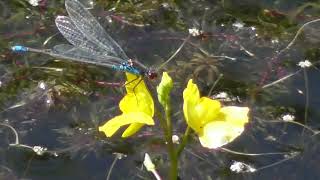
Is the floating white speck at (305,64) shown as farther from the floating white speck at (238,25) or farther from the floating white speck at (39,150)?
the floating white speck at (39,150)

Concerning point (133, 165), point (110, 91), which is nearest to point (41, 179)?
point (133, 165)

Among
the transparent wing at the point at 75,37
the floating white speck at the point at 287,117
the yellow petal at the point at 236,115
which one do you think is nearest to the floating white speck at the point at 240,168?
the floating white speck at the point at 287,117

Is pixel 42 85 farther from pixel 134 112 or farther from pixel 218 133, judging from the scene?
pixel 218 133

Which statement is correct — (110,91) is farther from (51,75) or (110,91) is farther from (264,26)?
(264,26)

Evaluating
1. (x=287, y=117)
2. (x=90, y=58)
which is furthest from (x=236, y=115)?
(x=287, y=117)

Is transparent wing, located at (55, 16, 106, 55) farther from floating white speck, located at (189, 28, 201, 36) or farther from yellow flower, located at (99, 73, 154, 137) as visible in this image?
floating white speck, located at (189, 28, 201, 36)

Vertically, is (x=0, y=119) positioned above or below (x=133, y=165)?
below
